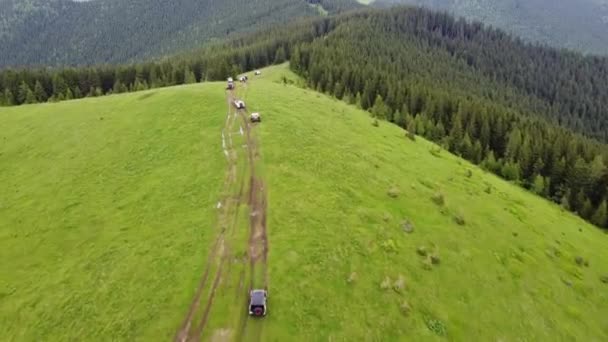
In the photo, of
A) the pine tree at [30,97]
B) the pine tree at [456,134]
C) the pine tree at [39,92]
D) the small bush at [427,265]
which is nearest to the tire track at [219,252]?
the small bush at [427,265]

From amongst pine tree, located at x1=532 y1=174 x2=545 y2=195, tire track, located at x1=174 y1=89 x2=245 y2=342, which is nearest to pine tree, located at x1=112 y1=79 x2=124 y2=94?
tire track, located at x1=174 y1=89 x2=245 y2=342

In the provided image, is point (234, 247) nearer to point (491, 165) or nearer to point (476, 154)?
point (491, 165)

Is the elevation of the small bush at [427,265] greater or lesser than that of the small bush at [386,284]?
lesser

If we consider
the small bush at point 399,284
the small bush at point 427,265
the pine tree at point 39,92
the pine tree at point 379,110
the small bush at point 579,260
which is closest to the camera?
the small bush at point 399,284

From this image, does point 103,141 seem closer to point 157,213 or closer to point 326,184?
point 157,213

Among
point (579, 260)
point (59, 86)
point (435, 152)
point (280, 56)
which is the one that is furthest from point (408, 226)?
point (280, 56)

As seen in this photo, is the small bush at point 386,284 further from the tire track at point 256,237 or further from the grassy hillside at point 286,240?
the tire track at point 256,237
